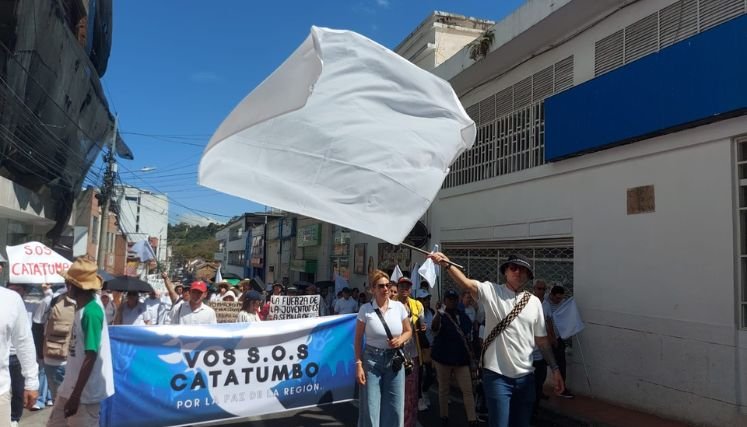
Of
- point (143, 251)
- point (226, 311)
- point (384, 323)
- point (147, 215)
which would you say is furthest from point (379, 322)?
point (147, 215)

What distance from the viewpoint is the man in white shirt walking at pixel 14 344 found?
11.8 ft

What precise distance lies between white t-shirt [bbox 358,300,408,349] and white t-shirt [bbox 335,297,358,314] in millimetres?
8135

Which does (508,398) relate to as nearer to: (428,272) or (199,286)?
(428,272)

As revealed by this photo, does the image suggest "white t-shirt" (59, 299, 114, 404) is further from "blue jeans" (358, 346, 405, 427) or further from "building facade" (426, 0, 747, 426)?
"building facade" (426, 0, 747, 426)

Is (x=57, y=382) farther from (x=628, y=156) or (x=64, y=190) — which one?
(x=64, y=190)

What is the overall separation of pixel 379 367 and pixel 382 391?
0.21 meters

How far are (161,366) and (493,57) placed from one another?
8.99 meters

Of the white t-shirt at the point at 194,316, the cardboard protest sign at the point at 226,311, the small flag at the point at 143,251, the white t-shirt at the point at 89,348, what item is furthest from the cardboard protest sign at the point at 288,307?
the white t-shirt at the point at 89,348

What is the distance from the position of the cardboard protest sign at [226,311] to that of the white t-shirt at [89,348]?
20.3ft

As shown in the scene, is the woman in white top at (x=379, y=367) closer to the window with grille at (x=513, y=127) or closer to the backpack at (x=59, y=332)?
the backpack at (x=59, y=332)

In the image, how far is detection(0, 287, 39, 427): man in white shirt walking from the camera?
11.8ft

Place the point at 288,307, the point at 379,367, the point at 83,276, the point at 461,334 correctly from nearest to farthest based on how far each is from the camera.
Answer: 1. the point at 83,276
2. the point at 379,367
3. the point at 461,334
4. the point at 288,307

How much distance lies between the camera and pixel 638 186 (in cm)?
809

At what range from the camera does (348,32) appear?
3.41 metres
